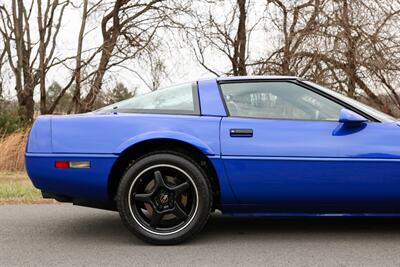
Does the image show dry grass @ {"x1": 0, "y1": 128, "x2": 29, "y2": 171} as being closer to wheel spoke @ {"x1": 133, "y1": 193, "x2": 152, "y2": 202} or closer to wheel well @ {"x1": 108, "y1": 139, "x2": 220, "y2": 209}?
wheel well @ {"x1": 108, "y1": 139, "x2": 220, "y2": 209}

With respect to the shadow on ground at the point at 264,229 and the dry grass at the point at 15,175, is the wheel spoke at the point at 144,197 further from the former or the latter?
the dry grass at the point at 15,175

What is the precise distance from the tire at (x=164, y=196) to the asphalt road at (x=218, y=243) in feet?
0.40

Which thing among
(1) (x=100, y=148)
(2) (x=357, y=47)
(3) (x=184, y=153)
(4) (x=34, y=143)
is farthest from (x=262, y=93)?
(2) (x=357, y=47)

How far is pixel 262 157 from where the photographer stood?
386cm

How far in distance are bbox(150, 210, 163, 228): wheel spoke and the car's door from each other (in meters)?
0.64

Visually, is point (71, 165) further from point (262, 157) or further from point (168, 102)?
point (262, 157)

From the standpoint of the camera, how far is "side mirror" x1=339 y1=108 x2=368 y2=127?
12.5ft

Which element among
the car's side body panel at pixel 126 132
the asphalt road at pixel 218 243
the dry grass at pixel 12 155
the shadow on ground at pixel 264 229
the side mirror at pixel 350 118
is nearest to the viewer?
the asphalt road at pixel 218 243

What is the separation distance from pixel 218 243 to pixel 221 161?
69cm

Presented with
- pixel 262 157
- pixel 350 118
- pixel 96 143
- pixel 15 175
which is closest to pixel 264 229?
Answer: pixel 262 157

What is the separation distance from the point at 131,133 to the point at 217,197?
0.87 metres

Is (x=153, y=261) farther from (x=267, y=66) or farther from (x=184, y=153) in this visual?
(x=267, y=66)

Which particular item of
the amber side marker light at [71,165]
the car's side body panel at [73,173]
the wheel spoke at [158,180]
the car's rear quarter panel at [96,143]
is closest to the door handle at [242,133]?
the car's rear quarter panel at [96,143]

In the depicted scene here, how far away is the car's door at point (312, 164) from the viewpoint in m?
3.83
